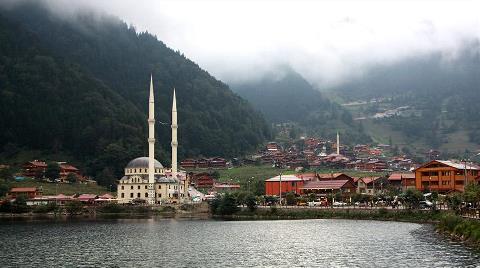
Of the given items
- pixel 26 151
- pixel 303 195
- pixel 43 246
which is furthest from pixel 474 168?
pixel 26 151

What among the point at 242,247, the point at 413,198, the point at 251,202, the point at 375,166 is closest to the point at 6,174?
the point at 251,202

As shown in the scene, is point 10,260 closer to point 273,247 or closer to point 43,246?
point 43,246

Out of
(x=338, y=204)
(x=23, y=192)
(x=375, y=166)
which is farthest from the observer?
(x=375, y=166)

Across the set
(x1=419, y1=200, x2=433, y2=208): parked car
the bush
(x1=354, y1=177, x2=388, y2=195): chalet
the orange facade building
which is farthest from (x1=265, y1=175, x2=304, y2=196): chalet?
the bush

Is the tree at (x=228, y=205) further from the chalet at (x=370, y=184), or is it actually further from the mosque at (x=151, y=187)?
the mosque at (x=151, y=187)

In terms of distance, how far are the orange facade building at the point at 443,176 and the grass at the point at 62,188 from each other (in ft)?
223

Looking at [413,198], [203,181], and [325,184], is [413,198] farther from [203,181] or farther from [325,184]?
[203,181]

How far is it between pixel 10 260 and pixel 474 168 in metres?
88.6

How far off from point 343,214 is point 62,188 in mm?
70602

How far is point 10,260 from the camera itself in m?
51.7

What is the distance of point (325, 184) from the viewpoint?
5044 inches

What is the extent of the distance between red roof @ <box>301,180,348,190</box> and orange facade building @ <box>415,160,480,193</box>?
13.4m

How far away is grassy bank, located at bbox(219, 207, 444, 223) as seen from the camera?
8696 cm

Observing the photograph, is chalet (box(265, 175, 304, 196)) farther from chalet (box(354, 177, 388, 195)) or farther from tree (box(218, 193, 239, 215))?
tree (box(218, 193, 239, 215))
